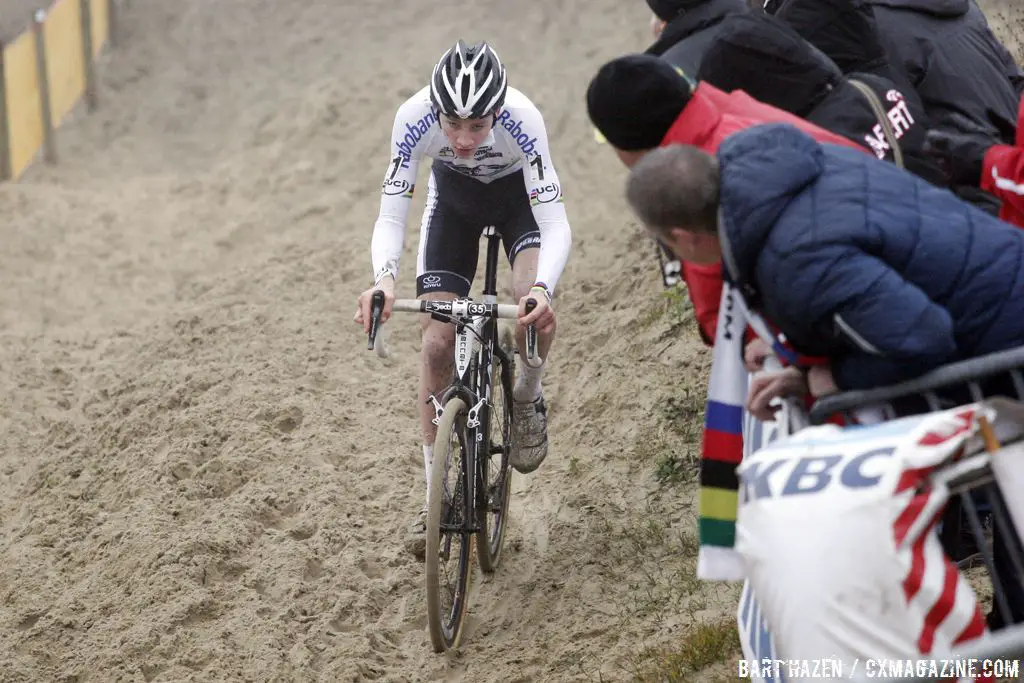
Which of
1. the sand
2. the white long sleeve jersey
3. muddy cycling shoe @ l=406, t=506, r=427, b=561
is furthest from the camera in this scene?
muddy cycling shoe @ l=406, t=506, r=427, b=561

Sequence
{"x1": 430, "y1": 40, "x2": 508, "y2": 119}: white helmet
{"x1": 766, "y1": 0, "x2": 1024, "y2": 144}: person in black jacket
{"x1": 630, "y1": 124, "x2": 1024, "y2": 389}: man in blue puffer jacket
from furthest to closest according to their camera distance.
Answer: {"x1": 430, "y1": 40, "x2": 508, "y2": 119}: white helmet < {"x1": 766, "y1": 0, "x2": 1024, "y2": 144}: person in black jacket < {"x1": 630, "y1": 124, "x2": 1024, "y2": 389}: man in blue puffer jacket

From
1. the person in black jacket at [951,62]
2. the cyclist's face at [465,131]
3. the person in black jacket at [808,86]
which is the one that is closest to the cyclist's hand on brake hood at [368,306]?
the cyclist's face at [465,131]

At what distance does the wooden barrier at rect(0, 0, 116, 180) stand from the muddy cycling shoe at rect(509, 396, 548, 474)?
7315 millimetres

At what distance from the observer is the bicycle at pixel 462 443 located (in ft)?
16.1

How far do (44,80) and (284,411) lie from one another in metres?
6.09

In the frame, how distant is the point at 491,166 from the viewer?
5.68 metres

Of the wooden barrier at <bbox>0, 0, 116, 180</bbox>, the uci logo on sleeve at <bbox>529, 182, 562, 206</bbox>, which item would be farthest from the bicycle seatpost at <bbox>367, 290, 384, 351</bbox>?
the wooden barrier at <bbox>0, 0, 116, 180</bbox>

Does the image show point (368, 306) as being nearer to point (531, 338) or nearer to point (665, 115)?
point (531, 338)

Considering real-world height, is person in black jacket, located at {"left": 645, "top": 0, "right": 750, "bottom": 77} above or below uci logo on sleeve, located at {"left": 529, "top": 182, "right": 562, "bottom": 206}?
above

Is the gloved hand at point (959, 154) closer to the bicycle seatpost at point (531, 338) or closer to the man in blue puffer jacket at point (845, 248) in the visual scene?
the man in blue puffer jacket at point (845, 248)

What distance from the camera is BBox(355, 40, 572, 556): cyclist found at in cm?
508

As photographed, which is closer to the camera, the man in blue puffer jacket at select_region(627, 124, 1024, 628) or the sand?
the man in blue puffer jacket at select_region(627, 124, 1024, 628)

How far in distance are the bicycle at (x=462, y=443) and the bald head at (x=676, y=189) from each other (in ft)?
6.02

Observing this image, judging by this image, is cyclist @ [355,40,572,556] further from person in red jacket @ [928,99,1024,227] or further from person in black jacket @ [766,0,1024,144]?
person in red jacket @ [928,99,1024,227]
